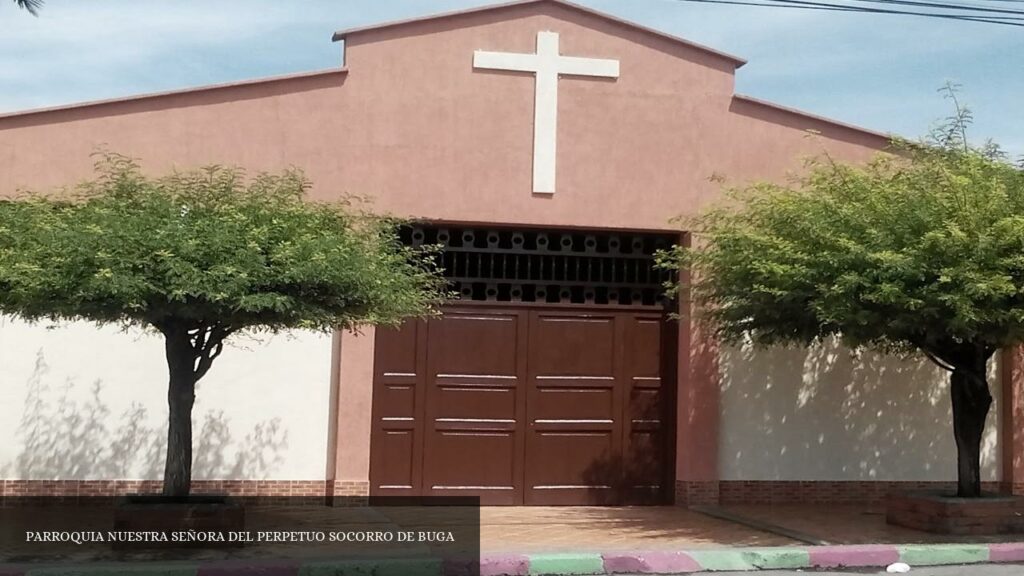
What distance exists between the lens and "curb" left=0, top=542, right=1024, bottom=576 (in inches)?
327

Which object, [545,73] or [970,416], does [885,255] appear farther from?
[545,73]

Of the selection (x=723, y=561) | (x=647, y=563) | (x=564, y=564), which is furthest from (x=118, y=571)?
(x=723, y=561)

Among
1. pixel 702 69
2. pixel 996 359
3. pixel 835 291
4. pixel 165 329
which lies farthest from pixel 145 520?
pixel 996 359

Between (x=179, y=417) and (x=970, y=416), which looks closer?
(x=179, y=417)

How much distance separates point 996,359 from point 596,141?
5167 mm

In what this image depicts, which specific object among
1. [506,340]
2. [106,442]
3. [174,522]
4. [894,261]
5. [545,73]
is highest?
[545,73]

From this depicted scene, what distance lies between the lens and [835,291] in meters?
9.66

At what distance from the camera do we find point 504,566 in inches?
350

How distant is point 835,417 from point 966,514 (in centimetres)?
273

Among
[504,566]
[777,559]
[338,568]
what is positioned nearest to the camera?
[338,568]

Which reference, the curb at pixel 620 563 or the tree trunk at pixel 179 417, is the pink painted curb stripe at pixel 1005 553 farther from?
the tree trunk at pixel 179 417

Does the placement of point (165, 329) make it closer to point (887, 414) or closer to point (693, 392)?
point (693, 392)

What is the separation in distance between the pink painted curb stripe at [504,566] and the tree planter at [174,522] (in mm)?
1927

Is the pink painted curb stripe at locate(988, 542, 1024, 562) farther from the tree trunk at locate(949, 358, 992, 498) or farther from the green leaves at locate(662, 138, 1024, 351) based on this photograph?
the green leaves at locate(662, 138, 1024, 351)
